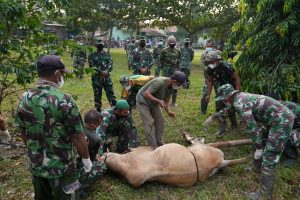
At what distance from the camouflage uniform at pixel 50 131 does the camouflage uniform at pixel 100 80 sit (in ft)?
15.5

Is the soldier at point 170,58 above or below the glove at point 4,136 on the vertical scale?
above

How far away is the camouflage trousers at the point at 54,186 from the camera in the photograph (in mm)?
2986

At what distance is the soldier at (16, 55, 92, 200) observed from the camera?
2.77 metres

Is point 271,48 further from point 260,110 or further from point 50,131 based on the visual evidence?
point 50,131

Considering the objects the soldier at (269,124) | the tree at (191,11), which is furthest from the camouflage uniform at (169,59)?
the tree at (191,11)

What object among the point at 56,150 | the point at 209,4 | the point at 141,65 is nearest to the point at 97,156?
the point at 56,150

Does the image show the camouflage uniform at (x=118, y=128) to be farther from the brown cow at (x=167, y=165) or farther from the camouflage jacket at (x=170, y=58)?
the camouflage jacket at (x=170, y=58)

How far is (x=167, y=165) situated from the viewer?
171 inches

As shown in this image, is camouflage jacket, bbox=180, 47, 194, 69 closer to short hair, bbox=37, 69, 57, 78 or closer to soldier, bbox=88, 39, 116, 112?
soldier, bbox=88, 39, 116, 112

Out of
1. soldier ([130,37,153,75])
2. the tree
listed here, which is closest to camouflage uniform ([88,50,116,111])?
soldier ([130,37,153,75])

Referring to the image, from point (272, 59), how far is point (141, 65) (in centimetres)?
455

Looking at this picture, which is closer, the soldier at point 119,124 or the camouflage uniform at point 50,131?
the camouflage uniform at point 50,131

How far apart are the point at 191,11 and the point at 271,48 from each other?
1355 centimetres

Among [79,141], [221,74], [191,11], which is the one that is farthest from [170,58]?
[191,11]
